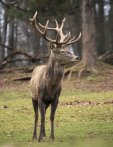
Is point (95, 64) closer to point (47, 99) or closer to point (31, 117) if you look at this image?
point (31, 117)

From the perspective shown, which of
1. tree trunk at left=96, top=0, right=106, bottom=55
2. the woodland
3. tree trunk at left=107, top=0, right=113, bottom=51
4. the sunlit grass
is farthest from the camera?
tree trunk at left=107, top=0, right=113, bottom=51

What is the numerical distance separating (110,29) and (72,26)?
12.8 feet

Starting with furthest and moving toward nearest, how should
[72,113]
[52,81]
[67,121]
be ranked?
[72,113] → [67,121] → [52,81]

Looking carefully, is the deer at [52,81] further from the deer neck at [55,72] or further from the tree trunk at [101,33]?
the tree trunk at [101,33]

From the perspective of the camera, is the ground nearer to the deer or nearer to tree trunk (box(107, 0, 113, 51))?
the deer

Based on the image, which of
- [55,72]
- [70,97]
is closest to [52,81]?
[55,72]

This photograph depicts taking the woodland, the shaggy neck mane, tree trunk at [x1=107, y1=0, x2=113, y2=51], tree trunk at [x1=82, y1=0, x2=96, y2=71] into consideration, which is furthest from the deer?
tree trunk at [x1=107, y1=0, x2=113, y2=51]

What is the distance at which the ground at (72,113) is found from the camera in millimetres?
12828

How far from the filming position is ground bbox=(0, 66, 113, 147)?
12828 mm

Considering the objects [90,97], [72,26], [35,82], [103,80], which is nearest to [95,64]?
[103,80]

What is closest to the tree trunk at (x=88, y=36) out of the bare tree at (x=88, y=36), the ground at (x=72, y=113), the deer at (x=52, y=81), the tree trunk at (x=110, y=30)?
the bare tree at (x=88, y=36)

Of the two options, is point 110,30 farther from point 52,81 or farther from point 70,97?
point 52,81

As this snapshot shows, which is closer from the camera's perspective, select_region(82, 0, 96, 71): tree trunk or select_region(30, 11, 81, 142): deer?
select_region(30, 11, 81, 142): deer

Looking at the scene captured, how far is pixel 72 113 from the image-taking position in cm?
1805
